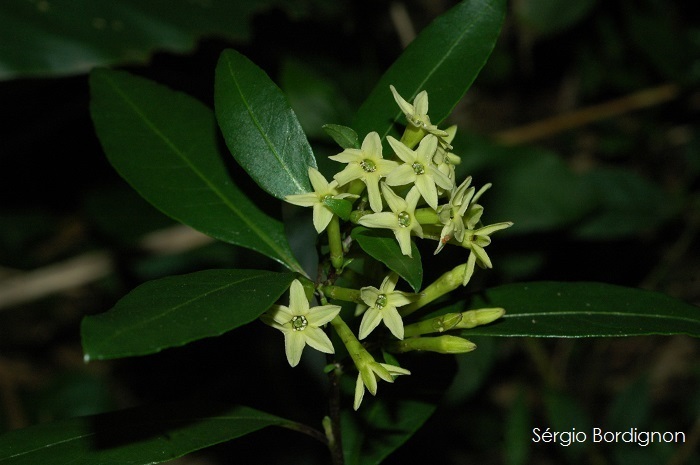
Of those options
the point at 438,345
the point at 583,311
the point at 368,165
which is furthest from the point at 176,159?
the point at 583,311

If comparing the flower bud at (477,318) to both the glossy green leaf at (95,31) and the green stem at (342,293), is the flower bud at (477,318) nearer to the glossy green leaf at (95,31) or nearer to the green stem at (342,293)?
the green stem at (342,293)

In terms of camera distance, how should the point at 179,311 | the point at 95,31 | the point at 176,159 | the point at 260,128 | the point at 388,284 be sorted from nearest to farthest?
the point at 179,311 → the point at 388,284 → the point at 260,128 → the point at 176,159 → the point at 95,31

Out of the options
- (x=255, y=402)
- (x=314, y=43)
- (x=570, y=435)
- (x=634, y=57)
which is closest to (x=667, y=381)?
(x=570, y=435)

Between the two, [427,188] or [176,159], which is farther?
[176,159]

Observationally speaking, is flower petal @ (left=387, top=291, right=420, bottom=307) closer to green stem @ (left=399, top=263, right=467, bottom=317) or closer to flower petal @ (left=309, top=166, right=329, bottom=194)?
green stem @ (left=399, top=263, right=467, bottom=317)

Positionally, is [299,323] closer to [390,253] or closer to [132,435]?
[390,253]

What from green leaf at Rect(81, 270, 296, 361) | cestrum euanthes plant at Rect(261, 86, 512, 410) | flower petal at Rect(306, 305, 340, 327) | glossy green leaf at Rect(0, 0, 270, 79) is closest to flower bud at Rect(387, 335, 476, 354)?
cestrum euanthes plant at Rect(261, 86, 512, 410)
